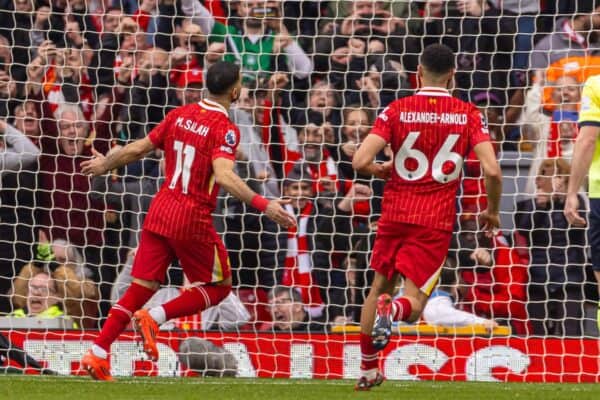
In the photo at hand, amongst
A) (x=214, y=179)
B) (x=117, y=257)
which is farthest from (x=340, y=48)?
(x=214, y=179)

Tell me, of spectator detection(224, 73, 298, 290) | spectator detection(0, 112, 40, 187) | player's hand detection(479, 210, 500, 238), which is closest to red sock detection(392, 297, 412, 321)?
player's hand detection(479, 210, 500, 238)

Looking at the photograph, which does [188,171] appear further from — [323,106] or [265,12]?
[265,12]

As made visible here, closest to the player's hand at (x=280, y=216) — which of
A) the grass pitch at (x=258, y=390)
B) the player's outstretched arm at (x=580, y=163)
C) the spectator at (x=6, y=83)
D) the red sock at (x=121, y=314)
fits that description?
the grass pitch at (x=258, y=390)

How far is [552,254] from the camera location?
1150 cm

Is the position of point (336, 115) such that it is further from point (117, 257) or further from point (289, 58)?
point (117, 257)

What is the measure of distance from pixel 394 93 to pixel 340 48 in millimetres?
698

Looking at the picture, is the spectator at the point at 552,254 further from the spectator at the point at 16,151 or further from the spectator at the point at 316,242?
the spectator at the point at 16,151

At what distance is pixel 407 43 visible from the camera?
490 inches

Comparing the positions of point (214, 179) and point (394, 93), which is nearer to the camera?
point (214, 179)

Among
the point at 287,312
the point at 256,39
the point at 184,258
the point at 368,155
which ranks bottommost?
the point at 287,312

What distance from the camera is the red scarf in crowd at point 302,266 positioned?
1159cm

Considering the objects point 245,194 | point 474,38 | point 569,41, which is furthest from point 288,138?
point 245,194

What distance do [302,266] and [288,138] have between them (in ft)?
3.87

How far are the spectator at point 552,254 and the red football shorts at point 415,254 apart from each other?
12.3ft
